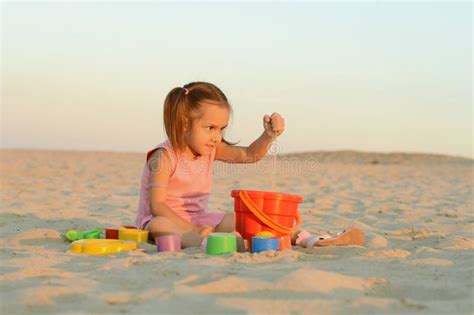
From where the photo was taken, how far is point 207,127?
3016mm

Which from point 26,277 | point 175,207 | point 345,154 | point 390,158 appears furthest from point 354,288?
point 345,154

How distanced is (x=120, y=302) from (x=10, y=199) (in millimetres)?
3696

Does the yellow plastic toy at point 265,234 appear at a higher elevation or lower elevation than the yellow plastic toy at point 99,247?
higher

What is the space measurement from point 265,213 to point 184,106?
78 centimetres

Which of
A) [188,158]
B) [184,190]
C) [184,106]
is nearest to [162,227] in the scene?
[184,190]

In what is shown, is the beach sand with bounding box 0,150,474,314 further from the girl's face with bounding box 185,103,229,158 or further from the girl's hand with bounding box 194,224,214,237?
the girl's face with bounding box 185,103,229,158

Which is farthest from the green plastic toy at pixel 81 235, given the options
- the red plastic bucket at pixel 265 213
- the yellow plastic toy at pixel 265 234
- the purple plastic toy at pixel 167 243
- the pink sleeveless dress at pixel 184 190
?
the yellow plastic toy at pixel 265 234

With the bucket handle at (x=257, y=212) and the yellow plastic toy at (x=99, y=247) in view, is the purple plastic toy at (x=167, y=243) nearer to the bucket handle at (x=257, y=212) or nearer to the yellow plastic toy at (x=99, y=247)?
the yellow plastic toy at (x=99, y=247)

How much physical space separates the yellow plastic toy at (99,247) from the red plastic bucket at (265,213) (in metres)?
A: 0.56

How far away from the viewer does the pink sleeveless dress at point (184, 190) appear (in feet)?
10.2

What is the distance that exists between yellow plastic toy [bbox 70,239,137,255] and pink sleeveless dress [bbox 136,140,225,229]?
0.46 metres

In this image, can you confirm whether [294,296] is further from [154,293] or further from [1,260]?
[1,260]

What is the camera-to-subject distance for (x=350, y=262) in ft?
7.25

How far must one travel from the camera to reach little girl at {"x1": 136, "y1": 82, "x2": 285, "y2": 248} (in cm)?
296
